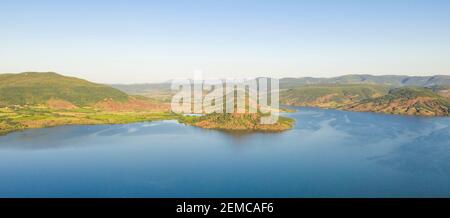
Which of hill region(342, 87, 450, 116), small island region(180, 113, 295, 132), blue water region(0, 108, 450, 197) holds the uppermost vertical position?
hill region(342, 87, 450, 116)

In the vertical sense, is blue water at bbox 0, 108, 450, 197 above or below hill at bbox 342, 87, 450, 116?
below

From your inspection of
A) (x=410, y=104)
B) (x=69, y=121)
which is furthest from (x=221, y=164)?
(x=410, y=104)

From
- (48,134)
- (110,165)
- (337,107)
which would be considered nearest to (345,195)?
(110,165)

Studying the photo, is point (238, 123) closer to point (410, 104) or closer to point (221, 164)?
point (221, 164)

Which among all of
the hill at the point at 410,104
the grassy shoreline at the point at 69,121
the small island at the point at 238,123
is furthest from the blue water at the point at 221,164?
the hill at the point at 410,104

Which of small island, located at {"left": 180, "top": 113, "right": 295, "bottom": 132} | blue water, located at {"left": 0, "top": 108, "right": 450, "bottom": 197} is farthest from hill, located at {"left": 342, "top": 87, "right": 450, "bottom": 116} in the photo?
small island, located at {"left": 180, "top": 113, "right": 295, "bottom": 132}

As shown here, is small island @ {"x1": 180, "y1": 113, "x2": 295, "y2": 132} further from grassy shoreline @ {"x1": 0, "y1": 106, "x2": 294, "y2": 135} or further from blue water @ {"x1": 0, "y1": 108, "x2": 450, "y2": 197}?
blue water @ {"x1": 0, "y1": 108, "x2": 450, "y2": 197}

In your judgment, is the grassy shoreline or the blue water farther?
the grassy shoreline
